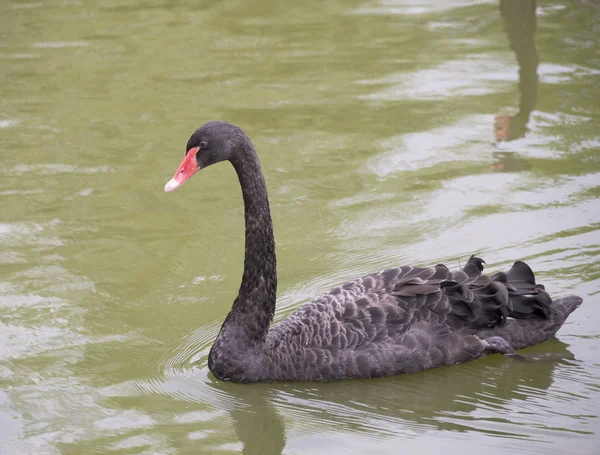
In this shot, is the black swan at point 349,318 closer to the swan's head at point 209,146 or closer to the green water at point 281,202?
the swan's head at point 209,146

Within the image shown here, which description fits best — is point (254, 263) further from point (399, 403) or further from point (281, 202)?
point (281, 202)

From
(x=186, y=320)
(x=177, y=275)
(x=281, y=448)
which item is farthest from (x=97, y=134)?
(x=281, y=448)

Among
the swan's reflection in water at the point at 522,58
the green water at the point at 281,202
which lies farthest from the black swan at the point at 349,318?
the swan's reflection in water at the point at 522,58

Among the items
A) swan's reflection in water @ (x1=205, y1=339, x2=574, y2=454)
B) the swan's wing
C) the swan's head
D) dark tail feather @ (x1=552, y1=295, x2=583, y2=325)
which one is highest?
the swan's head

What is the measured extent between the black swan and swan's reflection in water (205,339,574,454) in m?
0.08

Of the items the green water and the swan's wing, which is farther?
the swan's wing

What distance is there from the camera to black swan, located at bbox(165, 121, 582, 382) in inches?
192

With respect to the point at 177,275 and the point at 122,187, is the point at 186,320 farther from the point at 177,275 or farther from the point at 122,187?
the point at 122,187

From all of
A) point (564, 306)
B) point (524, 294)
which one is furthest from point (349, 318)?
point (564, 306)

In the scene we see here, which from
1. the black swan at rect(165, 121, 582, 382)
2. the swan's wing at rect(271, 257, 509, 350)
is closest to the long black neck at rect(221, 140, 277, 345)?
the black swan at rect(165, 121, 582, 382)

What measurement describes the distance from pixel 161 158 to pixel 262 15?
4.74 metres

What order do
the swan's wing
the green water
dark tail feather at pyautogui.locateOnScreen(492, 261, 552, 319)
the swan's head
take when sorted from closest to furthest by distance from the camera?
1. the green water
2. the swan's head
3. the swan's wing
4. dark tail feather at pyautogui.locateOnScreen(492, 261, 552, 319)

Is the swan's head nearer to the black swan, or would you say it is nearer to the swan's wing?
the black swan

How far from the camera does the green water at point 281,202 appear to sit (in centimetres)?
461
